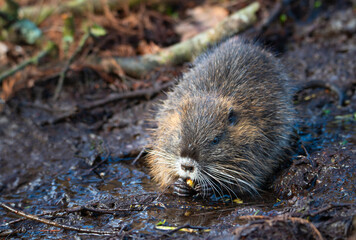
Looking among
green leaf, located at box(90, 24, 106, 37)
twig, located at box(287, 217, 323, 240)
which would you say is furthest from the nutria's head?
green leaf, located at box(90, 24, 106, 37)

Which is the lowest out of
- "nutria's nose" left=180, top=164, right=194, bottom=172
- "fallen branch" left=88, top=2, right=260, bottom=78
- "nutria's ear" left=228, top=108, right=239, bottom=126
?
"nutria's nose" left=180, top=164, right=194, bottom=172

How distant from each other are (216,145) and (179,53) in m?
3.11

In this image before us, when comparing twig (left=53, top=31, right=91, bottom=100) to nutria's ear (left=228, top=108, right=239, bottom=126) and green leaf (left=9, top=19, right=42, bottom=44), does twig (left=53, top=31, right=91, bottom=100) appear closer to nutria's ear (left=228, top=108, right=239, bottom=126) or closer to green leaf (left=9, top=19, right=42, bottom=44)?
green leaf (left=9, top=19, right=42, bottom=44)

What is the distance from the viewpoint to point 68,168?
466 cm

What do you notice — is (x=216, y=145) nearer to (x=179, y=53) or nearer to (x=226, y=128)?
(x=226, y=128)

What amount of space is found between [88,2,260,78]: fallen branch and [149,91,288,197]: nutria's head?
239 centimetres

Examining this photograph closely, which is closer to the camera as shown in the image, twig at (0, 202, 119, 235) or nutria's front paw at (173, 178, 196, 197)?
twig at (0, 202, 119, 235)

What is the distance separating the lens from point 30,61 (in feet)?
20.9

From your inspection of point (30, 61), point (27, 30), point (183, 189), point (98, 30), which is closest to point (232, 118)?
point (183, 189)

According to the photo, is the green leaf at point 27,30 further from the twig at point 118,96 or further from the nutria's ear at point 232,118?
the nutria's ear at point 232,118

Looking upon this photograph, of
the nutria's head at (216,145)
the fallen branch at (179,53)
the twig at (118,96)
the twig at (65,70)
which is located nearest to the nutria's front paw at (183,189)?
the nutria's head at (216,145)

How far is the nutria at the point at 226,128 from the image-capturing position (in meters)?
3.71

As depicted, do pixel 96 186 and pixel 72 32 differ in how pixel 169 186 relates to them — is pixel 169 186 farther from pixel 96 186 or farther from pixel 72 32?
pixel 72 32

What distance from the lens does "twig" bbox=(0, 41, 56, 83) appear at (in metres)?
6.16
